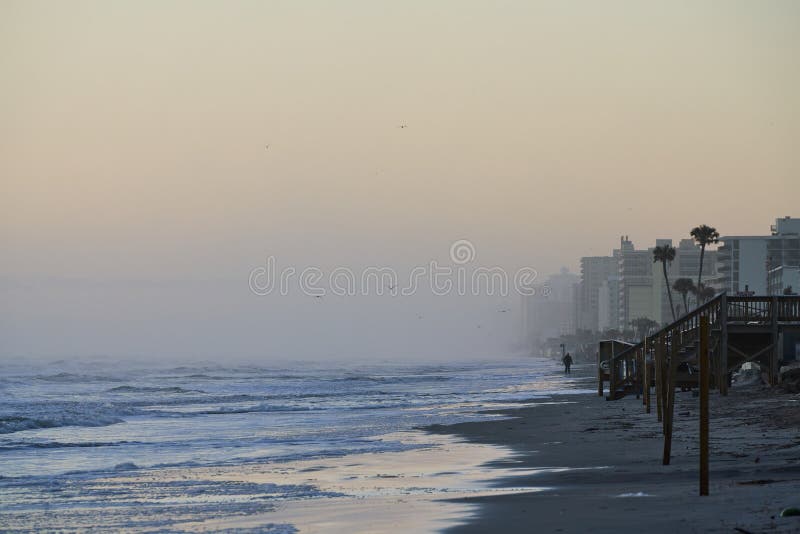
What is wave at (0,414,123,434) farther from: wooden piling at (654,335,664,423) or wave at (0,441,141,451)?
wooden piling at (654,335,664,423)

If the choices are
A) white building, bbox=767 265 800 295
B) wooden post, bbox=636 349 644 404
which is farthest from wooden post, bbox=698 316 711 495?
white building, bbox=767 265 800 295

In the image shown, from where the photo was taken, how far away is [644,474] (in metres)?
15.2

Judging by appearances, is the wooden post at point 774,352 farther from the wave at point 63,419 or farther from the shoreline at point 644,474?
the wave at point 63,419

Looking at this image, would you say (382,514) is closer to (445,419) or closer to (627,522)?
(627,522)

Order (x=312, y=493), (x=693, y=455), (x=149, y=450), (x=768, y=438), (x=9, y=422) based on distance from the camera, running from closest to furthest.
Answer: (x=312, y=493) < (x=693, y=455) < (x=768, y=438) < (x=149, y=450) < (x=9, y=422)

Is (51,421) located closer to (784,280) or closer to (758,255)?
(784,280)

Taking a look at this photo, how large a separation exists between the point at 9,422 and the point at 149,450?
34.6 feet

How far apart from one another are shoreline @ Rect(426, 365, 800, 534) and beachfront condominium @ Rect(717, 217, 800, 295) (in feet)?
455

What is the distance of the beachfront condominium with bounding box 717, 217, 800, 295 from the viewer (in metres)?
163

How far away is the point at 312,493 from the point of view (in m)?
15.3

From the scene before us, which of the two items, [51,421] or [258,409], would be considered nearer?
[51,421]

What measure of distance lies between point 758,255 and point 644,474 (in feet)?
525

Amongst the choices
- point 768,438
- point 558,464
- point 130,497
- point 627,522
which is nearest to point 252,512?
point 130,497

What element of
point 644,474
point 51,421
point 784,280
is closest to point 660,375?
point 644,474
